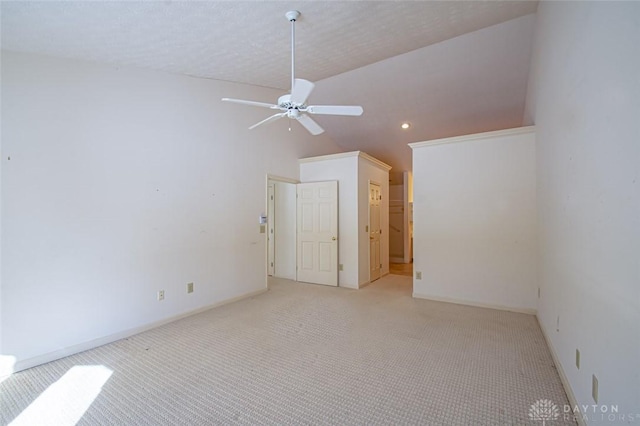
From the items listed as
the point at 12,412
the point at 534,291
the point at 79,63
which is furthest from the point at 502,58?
the point at 12,412

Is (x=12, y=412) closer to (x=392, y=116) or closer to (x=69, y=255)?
(x=69, y=255)

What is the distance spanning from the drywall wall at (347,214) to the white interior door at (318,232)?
0.34ft

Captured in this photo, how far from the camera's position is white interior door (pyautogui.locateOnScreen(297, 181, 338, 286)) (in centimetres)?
518

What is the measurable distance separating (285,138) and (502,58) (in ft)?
11.4

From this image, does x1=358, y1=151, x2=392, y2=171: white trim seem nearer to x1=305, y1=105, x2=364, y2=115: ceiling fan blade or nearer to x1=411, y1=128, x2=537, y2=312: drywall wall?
x1=411, y1=128, x2=537, y2=312: drywall wall

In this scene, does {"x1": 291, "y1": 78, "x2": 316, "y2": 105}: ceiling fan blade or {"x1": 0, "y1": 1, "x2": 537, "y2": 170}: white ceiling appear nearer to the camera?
{"x1": 291, "y1": 78, "x2": 316, "y2": 105}: ceiling fan blade

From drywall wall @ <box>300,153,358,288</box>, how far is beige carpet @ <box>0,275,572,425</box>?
1.43 meters

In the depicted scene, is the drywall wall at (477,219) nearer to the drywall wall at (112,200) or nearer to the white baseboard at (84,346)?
the drywall wall at (112,200)

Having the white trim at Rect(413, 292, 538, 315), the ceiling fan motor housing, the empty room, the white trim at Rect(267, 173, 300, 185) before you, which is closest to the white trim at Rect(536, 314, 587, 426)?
the empty room

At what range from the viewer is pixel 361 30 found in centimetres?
304

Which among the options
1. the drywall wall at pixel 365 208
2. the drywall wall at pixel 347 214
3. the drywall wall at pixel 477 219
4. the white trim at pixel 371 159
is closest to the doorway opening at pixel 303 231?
the drywall wall at pixel 347 214

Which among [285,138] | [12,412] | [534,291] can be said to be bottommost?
[12,412]

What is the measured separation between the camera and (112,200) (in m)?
3.02

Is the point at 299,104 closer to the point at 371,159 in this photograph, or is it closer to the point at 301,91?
the point at 301,91
